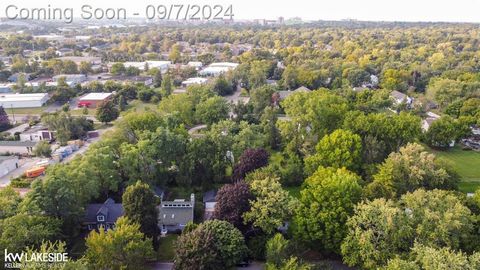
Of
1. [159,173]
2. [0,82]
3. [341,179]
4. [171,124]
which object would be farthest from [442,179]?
[0,82]

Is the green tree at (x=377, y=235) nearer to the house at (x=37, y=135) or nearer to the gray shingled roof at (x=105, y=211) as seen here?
the gray shingled roof at (x=105, y=211)

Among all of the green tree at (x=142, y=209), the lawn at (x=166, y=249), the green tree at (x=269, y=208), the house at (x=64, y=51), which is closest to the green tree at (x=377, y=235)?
the green tree at (x=269, y=208)

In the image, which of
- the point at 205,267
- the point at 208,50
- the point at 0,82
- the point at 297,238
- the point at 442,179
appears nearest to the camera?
the point at 205,267

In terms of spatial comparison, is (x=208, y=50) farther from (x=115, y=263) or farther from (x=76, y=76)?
(x=115, y=263)

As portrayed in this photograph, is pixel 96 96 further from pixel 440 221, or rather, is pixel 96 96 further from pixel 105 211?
pixel 440 221

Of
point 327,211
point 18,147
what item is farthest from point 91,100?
point 327,211

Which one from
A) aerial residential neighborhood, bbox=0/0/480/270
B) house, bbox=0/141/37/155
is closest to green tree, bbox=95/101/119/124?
aerial residential neighborhood, bbox=0/0/480/270
